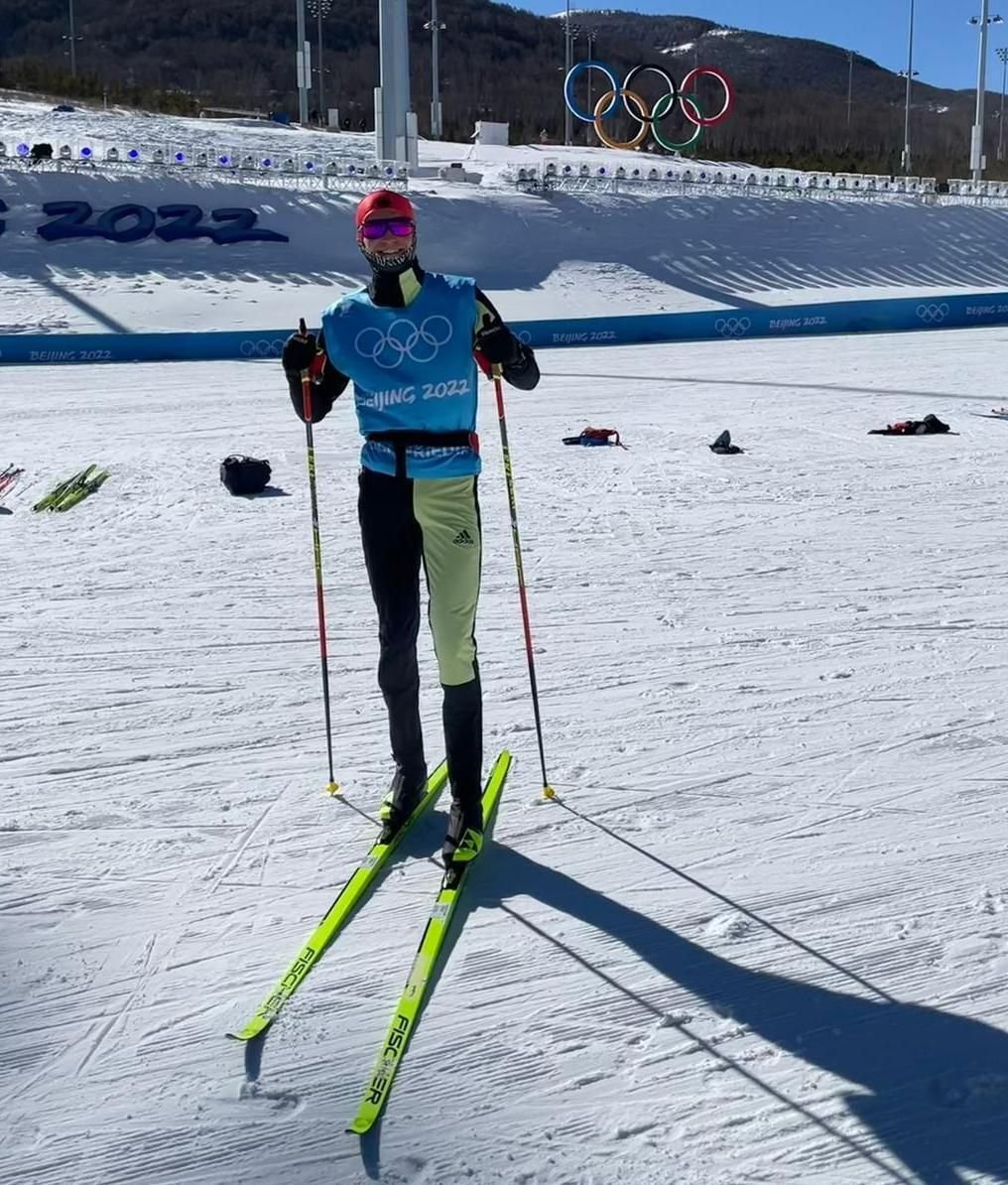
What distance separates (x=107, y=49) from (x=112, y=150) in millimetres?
99146

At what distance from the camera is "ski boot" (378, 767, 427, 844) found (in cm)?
402

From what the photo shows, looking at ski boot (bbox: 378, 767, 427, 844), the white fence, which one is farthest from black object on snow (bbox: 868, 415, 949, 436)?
the white fence

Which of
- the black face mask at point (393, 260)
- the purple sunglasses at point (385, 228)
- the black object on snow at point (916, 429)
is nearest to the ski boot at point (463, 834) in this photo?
the black face mask at point (393, 260)

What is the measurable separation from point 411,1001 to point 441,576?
126 centimetres

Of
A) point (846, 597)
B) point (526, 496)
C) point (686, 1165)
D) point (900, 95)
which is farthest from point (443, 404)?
point (900, 95)

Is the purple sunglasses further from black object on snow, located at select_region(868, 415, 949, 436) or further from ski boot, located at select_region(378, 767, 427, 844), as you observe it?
black object on snow, located at select_region(868, 415, 949, 436)

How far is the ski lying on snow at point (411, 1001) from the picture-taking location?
2758 millimetres

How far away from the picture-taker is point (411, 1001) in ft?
10.2

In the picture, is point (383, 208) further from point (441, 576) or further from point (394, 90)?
point (394, 90)

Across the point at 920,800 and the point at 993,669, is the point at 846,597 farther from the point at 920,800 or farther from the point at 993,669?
the point at 920,800

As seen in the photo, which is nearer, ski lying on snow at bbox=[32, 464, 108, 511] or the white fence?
ski lying on snow at bbox=[32, 464, 108, 511]

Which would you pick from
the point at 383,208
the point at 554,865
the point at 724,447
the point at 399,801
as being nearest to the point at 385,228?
the point at 383,208

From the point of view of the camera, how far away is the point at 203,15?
12238 centimetres

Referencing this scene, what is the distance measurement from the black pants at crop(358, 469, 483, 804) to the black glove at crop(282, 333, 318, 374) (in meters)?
0.40
